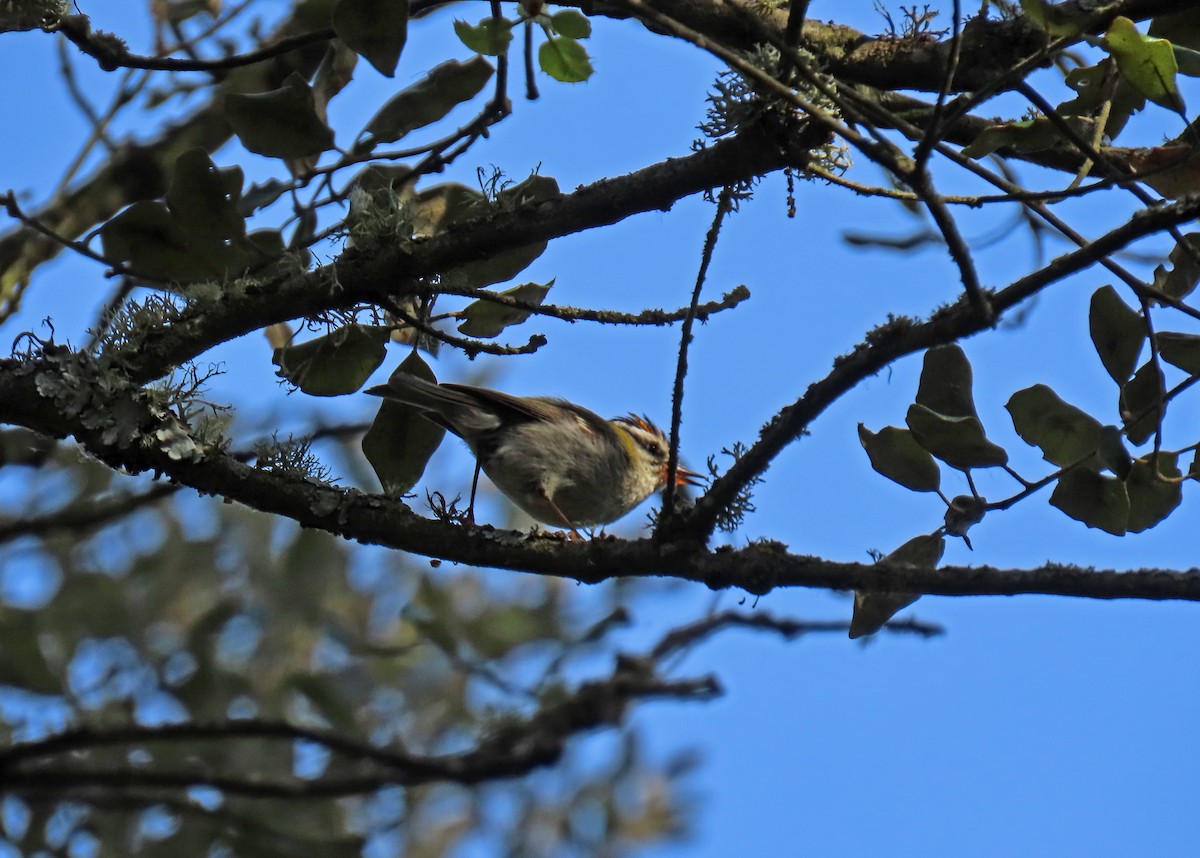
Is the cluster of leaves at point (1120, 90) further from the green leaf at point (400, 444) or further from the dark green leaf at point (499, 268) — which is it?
the green leaf at point (400, 444)

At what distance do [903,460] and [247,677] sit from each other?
127 inches

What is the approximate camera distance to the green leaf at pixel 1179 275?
2254 mm

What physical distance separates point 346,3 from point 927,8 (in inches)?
52.4

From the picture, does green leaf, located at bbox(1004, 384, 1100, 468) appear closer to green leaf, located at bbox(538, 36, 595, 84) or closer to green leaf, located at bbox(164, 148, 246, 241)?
green leaf, located at bbox(538, 36, 595, 84)

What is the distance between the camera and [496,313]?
2.91 meters

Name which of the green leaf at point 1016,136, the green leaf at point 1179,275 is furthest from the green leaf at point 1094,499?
the green leaf at point 1016,136

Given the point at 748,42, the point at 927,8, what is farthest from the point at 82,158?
the point at 927,8

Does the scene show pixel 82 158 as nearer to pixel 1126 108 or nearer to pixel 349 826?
pixel 349 826

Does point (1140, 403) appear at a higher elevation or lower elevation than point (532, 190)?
lower

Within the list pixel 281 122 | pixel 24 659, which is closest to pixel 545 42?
pixel 281 122

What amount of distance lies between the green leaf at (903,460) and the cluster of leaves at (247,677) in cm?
159

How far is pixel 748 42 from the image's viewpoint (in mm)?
2693

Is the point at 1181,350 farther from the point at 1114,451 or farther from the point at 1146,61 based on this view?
the point at 1146,61

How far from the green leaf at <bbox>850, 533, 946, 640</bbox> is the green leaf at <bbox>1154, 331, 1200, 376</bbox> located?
57 centimetres
